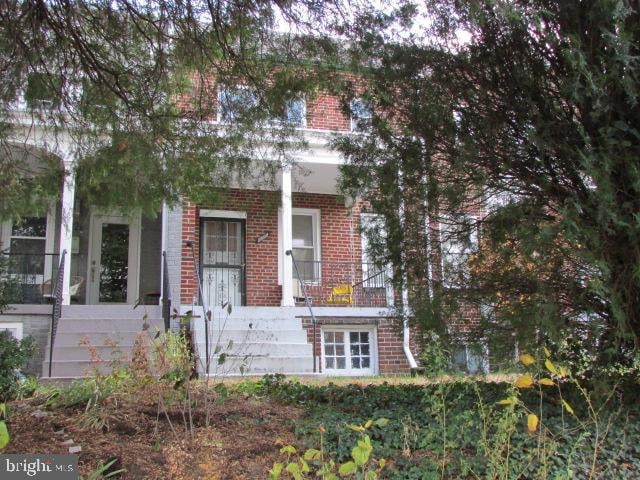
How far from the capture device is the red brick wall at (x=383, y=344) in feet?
35.9

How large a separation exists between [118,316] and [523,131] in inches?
299

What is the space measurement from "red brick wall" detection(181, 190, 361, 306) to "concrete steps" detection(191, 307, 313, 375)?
4.07 feet

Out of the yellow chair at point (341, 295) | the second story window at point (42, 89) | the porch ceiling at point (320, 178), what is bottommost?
the yellow chair at point (341, 295)

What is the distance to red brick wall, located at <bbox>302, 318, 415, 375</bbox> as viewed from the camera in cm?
1095

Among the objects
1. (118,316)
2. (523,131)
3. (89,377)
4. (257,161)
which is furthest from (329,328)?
(523,131)

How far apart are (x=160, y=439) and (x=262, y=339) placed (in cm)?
578

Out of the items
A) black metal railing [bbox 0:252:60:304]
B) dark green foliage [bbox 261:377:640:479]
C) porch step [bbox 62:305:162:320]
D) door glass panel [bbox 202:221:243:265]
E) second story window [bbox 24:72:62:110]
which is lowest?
dark green foliage [bbox 261:377:640:479]

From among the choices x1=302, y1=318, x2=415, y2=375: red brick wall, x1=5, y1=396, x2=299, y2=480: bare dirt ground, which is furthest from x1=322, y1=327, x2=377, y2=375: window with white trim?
x1=5, y1=396, x2=299, y2=480: bare dirt ground

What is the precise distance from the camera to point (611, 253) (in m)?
3.69

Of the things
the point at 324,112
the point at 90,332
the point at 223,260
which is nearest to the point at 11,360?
the point at 90,332

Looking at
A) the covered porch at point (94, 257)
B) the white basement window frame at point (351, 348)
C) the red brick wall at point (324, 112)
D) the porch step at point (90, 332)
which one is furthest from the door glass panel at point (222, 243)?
the red brick wall at point (324, 112)

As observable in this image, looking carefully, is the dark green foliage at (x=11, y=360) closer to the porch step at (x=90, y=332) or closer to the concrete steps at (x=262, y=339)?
the porch step at (x=90, y=332)

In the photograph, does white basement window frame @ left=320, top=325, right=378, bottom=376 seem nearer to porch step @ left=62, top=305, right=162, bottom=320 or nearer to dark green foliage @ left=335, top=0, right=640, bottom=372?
porch step @ left=62, top=305, right=162, bottom=320

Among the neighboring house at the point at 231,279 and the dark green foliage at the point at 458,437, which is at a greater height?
the neighboring house at the point at 231,279
